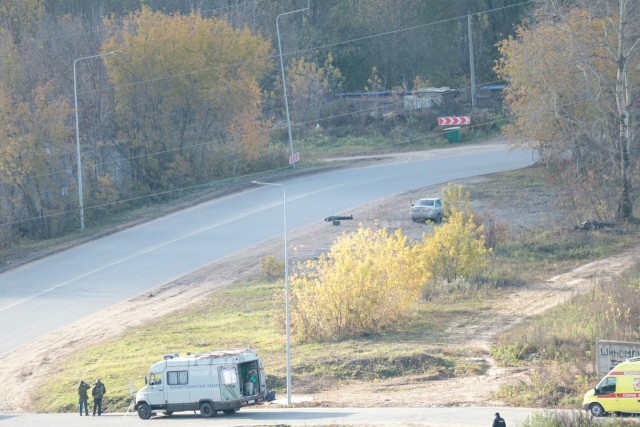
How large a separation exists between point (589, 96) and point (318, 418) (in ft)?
100

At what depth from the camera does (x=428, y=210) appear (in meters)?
49.8

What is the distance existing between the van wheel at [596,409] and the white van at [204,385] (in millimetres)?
9180

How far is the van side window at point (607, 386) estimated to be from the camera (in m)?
22.5

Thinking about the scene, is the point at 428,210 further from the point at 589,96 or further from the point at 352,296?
the point at 352,296

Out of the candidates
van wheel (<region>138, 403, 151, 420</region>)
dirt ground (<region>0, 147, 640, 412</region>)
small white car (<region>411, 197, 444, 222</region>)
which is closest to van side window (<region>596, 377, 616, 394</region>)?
dirt ground (<region>0, 147, 640, 412</region>)

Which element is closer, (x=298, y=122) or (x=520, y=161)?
(x=520, y=161)

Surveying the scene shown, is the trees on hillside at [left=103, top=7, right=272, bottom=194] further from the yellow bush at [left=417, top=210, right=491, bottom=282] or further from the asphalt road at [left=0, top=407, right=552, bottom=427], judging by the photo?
the asphalt road at [left=0, top=407, right=552, bottom=427]

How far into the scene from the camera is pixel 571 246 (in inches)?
1801

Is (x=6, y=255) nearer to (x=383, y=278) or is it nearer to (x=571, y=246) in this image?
(x=383, y=278)

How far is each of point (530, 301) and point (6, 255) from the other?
87.0 ft

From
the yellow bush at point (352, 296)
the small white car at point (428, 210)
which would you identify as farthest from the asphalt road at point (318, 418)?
the small white car at point (428, 210)

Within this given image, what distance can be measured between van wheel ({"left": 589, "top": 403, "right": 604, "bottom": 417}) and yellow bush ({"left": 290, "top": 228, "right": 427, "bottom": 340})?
500 inches

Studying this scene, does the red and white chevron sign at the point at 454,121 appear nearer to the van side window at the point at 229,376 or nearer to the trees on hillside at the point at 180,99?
the trees on hillside at the point at 180,99

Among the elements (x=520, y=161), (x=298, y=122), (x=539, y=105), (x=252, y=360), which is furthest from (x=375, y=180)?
(x=252, y=360)
